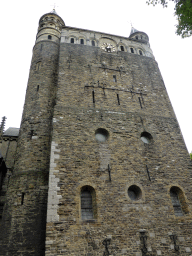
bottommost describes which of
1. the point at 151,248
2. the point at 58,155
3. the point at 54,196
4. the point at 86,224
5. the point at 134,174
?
the point at 151,248

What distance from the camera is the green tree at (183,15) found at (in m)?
7.20

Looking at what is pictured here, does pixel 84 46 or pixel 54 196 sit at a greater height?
pixel 84 46

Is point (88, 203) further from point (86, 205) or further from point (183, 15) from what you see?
point (183, 15)

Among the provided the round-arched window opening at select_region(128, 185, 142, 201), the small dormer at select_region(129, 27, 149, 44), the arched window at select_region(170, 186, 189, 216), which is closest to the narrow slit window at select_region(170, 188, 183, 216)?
the arched window at select_region(170, 186, 189, 216)

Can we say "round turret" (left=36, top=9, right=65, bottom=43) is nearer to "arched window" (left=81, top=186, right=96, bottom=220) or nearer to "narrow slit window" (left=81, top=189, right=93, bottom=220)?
"arched window" (left=81, top=186, right=96, bottom=220)

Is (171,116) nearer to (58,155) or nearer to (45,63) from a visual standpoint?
(58,155)

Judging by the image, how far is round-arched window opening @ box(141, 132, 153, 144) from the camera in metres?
13.2

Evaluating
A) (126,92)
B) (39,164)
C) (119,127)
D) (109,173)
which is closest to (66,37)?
(126,92)

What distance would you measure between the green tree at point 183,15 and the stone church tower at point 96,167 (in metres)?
6.65

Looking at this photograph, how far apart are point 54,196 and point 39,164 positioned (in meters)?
3.00

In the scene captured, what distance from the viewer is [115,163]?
11359mm

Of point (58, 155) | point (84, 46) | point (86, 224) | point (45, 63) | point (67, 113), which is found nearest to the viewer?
point (86, 224)

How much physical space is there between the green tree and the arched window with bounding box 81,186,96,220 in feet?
27.7

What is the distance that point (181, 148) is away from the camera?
1333 cm
